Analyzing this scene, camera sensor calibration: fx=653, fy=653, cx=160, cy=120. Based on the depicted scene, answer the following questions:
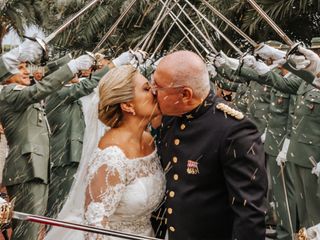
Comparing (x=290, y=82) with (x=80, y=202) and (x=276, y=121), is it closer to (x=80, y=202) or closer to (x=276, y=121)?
(x=276, y=121)

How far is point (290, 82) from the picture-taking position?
21.2ft

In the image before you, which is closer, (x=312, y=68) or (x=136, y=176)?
(x=136, y=176)

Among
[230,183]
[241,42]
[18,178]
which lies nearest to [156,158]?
[230,183]

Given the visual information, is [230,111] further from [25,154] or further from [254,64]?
[254,64]

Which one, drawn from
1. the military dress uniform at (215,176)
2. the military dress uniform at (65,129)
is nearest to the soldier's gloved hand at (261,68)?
the military dress uniform at (65,129)

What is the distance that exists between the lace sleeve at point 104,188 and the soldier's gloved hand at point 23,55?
154cm

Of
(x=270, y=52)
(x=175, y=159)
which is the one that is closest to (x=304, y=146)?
(x=270, y=52)

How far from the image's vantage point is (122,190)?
3125 mm

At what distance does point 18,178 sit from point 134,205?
2520 millimetres

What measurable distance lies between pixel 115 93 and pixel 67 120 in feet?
12.8

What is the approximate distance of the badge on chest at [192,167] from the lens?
3010mm

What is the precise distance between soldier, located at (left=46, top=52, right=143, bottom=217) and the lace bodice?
3.51 meters

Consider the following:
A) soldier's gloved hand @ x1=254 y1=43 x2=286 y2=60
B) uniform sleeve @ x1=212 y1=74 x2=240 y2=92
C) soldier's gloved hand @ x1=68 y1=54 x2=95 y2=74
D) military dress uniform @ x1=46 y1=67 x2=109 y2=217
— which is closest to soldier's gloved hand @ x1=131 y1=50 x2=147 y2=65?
military dress uniform @ x1=46 y1=67 x2=109 y2=217

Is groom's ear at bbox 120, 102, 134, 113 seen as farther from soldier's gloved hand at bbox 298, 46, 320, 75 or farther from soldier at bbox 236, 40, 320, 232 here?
soldier at bbox 236, 40, 320, 232
